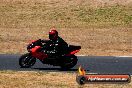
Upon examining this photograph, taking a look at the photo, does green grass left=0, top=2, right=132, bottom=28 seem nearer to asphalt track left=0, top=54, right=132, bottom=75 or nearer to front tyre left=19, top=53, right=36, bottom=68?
asphalt track left=0, top=54, right=132, bottom=75

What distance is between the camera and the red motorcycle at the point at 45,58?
20.8 m

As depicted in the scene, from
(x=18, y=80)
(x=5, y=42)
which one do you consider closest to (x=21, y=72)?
(x=18, y=80)

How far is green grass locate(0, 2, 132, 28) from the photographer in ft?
121

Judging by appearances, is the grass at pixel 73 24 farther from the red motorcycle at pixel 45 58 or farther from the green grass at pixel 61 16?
the red motorcycle at pixel 45 58

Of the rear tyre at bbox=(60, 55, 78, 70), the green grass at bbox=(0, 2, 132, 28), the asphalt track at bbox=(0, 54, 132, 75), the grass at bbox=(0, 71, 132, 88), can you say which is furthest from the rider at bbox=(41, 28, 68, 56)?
the green grass at bbox=(0, 2, 132, 28)

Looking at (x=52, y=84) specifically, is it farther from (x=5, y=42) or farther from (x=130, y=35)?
(x=130, y=35)

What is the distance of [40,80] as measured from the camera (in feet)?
58.4

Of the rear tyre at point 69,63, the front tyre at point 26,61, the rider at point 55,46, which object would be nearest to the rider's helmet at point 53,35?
the rider at point 55,46

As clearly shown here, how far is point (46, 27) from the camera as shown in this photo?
3575 cm

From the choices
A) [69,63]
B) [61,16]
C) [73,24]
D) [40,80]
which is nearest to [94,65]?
[69,63]

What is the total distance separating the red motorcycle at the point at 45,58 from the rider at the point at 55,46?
148 millimetres

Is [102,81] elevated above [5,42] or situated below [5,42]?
above

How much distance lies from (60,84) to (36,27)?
18744 mm

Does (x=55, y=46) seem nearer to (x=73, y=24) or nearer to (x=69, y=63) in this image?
(x=69, y=63)
